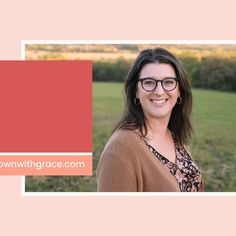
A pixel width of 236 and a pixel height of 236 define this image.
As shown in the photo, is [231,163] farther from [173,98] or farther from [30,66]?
[30,66]

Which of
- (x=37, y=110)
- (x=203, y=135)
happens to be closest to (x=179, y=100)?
(x=203, y=135)

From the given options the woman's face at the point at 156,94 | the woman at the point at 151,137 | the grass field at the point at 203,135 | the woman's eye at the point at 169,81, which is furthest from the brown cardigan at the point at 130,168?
the grass field at the point at 203,135

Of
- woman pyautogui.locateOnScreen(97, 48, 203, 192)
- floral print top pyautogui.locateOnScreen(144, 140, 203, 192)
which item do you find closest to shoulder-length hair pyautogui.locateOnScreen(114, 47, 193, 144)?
woman pyautogui.locateOnScreen(97, 48, 203, 192)

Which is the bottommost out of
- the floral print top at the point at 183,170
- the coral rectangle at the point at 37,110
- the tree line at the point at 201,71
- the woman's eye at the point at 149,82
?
the floral print top at the point at 183,170

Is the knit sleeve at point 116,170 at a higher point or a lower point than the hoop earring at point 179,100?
lower

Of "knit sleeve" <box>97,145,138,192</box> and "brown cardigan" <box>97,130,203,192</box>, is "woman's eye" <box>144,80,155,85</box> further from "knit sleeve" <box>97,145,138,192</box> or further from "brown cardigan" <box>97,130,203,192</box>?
"knit sleeve" <box>97,145,138,192</box>

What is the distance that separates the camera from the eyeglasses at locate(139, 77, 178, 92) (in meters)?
1.73

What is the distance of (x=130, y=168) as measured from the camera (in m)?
1.57

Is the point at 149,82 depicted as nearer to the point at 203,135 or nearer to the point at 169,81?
the point at 169,81

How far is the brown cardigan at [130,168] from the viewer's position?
154cm

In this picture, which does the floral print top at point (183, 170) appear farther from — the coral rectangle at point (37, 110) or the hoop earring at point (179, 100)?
the coral rectangle at point (37, 110)

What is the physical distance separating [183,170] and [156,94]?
0.36 meters

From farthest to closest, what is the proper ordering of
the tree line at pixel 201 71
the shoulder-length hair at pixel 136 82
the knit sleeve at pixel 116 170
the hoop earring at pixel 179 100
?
the tree line at pixel 201 71 → the hoop earring at pixel 179 100 → the shoulder-length hair at pixel 136 82 → the knit sleeve at pixel 116 170

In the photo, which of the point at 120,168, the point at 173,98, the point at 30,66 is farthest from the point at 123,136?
the point at 30,66
